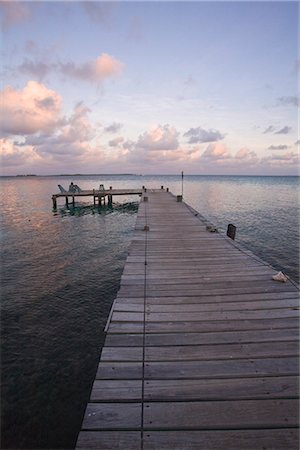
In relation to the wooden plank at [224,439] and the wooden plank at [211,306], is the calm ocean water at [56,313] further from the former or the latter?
the wooden plank at [224,439]

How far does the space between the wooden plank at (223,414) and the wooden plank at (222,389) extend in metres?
0.09

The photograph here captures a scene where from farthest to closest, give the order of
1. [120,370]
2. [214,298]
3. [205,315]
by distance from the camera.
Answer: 1. [214,298]
2. [205,315]
3. [120,370]

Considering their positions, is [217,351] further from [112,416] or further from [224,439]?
[112,416]

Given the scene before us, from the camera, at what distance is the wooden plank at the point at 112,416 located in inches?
119

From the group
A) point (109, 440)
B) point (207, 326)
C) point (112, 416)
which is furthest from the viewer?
point (207, 326)

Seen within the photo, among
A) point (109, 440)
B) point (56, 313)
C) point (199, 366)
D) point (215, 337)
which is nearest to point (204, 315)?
point (215, 337)

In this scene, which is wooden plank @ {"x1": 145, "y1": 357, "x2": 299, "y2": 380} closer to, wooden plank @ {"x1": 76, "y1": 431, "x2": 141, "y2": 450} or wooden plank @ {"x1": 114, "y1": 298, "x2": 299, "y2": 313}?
wooden plank @ {"x1": 76, "y1": 431, "x2": 141, "y2": 450}

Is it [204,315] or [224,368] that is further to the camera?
[204,315]

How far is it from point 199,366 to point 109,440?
1.60 metres

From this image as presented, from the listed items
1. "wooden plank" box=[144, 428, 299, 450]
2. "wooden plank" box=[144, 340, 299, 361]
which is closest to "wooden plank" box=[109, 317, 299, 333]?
"wooden plank" box=[144, 340, 299, 361]

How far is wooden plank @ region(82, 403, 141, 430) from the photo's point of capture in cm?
303

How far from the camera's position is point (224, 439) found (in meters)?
2.89

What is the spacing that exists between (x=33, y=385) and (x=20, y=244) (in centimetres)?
1419

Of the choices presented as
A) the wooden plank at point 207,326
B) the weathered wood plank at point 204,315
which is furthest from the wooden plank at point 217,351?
the weathered wood plank at point 204,315
